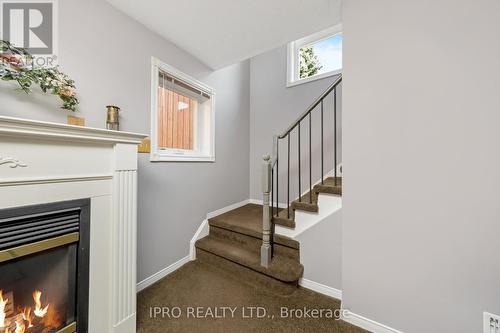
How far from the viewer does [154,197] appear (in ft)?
5.82

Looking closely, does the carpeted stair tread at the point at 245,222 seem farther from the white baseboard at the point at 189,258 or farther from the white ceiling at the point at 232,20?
the white ceiling at the point at 232,20

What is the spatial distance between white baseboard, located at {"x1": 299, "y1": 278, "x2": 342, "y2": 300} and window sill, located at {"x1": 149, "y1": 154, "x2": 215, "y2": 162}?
1.69 metres

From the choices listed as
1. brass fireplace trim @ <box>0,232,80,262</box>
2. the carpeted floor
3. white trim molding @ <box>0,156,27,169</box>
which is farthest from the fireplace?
the carpeted floor

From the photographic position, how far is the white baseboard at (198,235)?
84.1 inches

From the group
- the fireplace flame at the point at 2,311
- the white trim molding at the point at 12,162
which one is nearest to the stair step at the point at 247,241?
the fireplace flame at the point at 2,311

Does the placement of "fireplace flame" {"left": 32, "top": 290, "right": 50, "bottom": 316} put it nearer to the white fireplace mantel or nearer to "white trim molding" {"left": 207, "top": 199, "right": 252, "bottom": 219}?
the white fireplace mantel

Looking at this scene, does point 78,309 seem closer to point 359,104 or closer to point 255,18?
point 359,104

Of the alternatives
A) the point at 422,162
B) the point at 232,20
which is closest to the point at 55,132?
the point at 232,20

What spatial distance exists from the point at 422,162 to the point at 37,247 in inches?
84.0

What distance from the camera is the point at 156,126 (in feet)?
5.85

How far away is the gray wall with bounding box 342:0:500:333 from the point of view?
973 mm

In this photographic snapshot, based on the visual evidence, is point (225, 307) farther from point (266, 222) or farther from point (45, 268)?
point (45, 268)

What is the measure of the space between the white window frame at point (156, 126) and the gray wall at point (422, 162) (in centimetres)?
161

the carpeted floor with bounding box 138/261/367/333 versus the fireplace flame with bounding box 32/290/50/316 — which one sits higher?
the fireplace flame with bounding box 32/290/50/316
